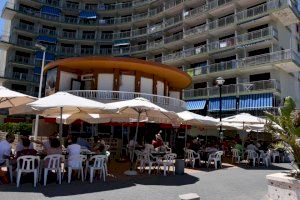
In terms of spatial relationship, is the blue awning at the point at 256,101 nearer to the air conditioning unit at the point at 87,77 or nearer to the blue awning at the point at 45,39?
the air conditioning unit at the point at 87,77

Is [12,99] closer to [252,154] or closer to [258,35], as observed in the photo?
[252,154]

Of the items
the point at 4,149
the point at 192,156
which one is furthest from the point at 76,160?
the point at 192,156

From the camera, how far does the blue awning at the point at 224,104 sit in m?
35.4

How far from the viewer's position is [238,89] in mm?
35188

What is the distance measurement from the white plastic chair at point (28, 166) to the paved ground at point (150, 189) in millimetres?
332

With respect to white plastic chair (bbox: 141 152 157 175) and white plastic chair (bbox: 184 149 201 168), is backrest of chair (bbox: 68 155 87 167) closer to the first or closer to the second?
white plastic chair (bbox: 141 152 157 175)

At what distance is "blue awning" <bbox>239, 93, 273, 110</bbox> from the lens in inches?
1256

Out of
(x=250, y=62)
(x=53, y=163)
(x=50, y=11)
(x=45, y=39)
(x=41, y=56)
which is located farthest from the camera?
Result: (x=50, y=11)

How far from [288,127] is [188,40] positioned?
3579 cm

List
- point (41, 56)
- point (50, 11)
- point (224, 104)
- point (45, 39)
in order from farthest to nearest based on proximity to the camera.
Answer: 1. point (50, 11)
2. point (45, 39)
3. point (41, 56)
4. point (224, 104)

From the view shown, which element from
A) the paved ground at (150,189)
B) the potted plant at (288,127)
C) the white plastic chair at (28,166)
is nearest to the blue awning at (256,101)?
the paved ground at (150,189)

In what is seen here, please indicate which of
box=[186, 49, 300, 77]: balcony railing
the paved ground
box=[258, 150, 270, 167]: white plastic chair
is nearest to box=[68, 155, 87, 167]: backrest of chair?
the paved ground

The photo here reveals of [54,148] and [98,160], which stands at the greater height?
[54,148]

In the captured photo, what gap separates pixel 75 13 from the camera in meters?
55.1
